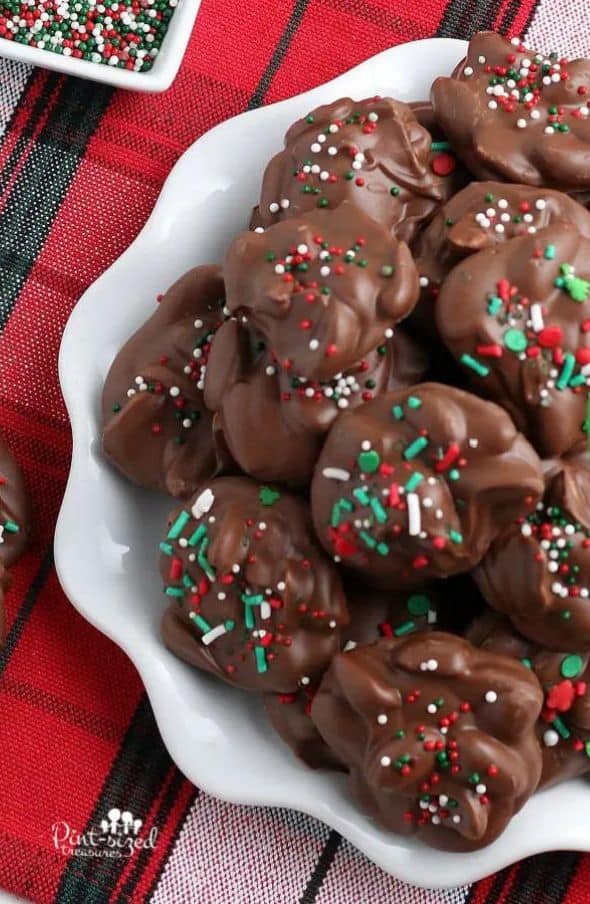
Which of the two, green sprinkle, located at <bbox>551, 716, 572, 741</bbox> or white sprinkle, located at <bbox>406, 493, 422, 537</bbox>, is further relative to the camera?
green sprinkle, located at <bbox>551, 716, 572, 741</bbox>

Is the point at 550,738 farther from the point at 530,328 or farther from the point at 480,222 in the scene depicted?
the point at 480,222

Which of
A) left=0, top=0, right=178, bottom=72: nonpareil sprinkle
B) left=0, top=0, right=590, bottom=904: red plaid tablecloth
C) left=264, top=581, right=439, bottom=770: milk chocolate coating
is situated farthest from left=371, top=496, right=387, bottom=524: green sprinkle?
left=0, top=0, right=178, bottom=72: nonpareil sprinkle

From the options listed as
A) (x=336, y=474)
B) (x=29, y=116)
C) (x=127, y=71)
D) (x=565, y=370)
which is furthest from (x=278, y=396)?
(x=29, y=116)

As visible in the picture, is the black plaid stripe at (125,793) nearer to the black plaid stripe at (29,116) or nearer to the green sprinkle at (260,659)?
the green sprinkle at (260,659)

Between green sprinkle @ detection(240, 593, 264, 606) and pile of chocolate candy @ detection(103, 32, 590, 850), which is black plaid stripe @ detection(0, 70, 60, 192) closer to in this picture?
pile of chocolate candy @ detection(103, 32, 590, 850)

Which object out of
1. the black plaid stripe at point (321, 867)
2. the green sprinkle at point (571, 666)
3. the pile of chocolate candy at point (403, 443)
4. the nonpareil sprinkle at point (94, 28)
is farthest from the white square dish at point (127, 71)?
the black plaid stripe at point (321, 867)

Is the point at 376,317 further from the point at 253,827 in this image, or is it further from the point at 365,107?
the point at 253,827
